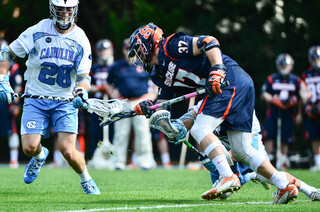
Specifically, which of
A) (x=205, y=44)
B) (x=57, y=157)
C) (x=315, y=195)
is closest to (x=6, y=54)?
(x=205, y=44)

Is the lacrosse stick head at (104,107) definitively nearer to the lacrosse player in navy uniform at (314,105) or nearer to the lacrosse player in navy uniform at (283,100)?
the lacrosse player in navy uniform at (283,100)

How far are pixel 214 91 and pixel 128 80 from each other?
19.5 feet

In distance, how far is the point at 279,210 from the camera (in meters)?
4.76

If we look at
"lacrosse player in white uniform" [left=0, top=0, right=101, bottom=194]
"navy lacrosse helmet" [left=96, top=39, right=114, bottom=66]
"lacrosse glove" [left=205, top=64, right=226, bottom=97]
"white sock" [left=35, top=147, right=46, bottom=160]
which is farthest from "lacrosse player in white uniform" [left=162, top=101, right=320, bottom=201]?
"navy lacrosse helmet" [left=96, top=39, right=114, bottom=66]

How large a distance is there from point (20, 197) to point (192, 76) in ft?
6.53

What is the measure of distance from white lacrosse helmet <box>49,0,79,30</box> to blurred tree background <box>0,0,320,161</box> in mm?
8008

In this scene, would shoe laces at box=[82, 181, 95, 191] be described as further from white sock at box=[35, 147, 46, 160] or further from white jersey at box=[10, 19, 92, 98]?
white jersey at box=[10, 19, 92, 98]

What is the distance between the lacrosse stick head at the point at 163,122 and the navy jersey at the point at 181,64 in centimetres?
30

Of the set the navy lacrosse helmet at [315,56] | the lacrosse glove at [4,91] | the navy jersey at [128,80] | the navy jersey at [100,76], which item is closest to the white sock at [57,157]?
the navy jersey at [100,76]

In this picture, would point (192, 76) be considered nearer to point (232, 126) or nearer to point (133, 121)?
point (232, 126)

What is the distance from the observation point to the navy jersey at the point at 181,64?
17.1 ft

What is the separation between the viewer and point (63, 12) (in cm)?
610

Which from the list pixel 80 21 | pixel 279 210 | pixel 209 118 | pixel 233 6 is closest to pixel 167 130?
pixel 209 118

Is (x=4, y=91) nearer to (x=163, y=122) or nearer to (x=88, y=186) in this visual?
(x=88, y=186)
